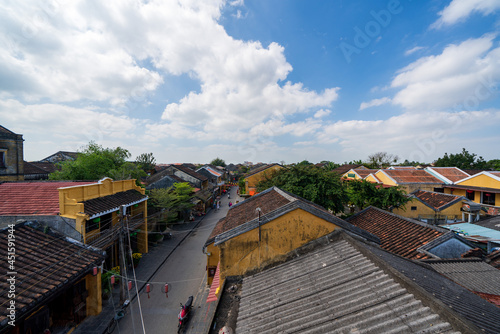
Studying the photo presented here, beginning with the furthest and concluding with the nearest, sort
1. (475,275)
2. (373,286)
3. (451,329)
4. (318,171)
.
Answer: (318,171), (475,275), (373,286), (451,329)

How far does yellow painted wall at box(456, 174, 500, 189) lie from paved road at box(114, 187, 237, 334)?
1283 inches

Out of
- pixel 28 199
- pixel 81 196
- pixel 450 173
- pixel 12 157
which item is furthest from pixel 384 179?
pixel 12 157

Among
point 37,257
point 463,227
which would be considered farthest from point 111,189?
point 463,227

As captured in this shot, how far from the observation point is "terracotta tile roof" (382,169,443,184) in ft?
89.6

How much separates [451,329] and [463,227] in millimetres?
16815

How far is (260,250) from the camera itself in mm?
5793

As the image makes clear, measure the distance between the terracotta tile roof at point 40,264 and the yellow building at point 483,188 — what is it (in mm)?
33774

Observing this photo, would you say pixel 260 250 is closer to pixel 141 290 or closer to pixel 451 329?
pixel 451 329

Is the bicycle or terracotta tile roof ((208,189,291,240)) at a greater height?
terracotta tile roof ((208,189,291,240))

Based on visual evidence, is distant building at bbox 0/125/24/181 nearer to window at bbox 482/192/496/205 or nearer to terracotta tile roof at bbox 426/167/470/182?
terracotta tile roof at bbox 426/167/470/182

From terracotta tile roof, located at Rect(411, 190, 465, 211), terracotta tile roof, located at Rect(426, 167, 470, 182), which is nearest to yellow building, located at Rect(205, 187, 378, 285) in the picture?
terracotta tile roof, located at Rect(411, 190, 465, 211)

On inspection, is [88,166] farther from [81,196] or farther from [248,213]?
[248,213]

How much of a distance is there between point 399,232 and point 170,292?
12641 millimetres

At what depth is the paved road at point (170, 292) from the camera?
9016 mm
